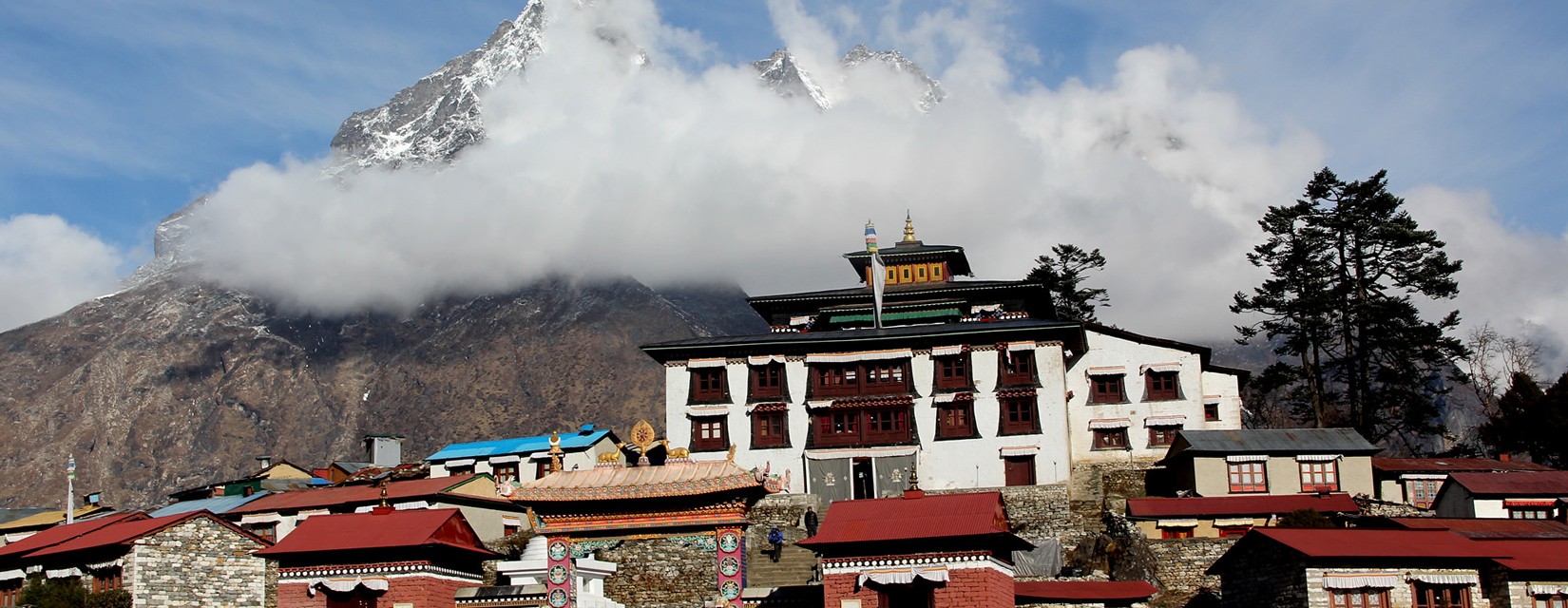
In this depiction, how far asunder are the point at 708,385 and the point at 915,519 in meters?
27.9

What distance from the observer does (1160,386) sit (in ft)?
198

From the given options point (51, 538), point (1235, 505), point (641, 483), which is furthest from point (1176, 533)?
point (51, 538)

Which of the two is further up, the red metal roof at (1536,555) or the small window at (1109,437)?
the small window at (1109,437)

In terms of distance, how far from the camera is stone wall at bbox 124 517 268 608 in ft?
136

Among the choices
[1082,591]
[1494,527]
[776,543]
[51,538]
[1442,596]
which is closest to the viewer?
[1442,596]

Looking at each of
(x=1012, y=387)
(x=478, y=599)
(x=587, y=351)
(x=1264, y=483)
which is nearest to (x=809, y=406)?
(x=1012, y=387)

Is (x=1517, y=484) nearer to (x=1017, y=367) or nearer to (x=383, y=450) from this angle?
(x=1017, y=367)

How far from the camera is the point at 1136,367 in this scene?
60875mm

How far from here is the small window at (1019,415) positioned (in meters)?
55.9

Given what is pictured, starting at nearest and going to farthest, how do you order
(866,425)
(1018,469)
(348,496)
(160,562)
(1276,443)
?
1. (160,562)
2. (1276,443)
3. (1018,469)
4. (866,425)
5. (348,496)

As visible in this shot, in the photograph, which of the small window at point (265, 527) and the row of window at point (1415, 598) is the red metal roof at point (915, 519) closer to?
the row of window at point (1415, 598)

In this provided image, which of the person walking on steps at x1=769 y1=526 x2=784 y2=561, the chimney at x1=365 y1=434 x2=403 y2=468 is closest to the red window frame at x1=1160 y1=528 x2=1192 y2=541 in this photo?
the person walking on steps at x1=769 y1=526 x2=784 y2=561

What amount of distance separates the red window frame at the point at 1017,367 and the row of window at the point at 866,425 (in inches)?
27.5

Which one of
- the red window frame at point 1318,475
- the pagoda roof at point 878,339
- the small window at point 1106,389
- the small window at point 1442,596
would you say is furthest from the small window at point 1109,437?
the small window at point 1442,596
